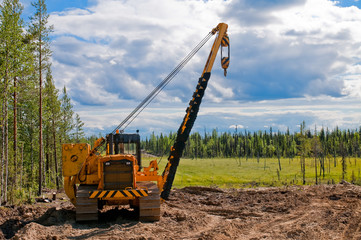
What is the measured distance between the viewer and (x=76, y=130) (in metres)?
50.7

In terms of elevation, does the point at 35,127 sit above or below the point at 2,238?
above

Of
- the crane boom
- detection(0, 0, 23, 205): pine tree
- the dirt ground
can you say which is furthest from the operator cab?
detection(0, 0, 23, 205): pine tree

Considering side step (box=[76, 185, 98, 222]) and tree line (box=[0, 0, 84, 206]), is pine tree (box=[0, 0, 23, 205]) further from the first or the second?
side step (box=[76, 185, 98, 222])

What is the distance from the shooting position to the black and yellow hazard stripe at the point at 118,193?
1377cm

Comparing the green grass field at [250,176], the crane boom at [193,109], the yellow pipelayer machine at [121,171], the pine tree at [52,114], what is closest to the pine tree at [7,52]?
the yellow pipelayer machine at [121,171]

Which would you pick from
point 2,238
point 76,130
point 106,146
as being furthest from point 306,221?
point 76,130

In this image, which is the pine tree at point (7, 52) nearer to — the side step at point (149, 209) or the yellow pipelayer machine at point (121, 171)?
the yellow pipelayer machine at point (121, 171)

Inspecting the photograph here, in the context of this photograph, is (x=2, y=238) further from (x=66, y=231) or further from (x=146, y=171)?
(x=146, y=171)

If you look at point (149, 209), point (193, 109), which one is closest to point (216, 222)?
point (149, 209)

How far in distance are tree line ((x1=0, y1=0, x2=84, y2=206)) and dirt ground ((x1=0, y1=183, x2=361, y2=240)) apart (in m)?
8.27

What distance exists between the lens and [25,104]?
3544cm

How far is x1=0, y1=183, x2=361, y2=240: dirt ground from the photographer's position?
12.0 metres

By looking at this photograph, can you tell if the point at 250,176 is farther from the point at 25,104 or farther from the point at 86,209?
the point at 86,209

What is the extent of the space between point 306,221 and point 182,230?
5089 millimetres
